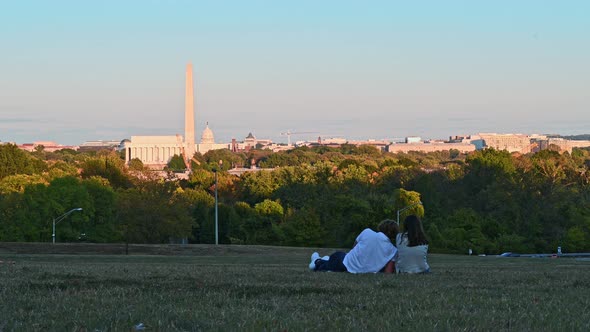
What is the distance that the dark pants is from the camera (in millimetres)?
16188

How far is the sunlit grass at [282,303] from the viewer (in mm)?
8164

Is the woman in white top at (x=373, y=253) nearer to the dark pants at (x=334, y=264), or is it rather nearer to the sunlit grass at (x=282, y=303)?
the dark pants at (x=334, y=264)

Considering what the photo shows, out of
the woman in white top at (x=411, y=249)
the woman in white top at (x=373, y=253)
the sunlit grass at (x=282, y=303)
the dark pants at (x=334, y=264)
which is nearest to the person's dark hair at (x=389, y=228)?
the woman in white top at (x=373, y=253)

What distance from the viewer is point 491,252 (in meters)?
70.7

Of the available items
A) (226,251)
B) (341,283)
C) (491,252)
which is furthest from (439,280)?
(491,252)

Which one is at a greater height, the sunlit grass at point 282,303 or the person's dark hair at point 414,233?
the person's dark hair at point 414,233

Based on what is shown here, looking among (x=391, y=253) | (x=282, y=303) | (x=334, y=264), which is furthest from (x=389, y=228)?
(x=282, y=303)

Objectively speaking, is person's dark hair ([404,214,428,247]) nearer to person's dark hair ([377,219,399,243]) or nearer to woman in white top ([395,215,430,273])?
woman in white top ([395,215,430,273])

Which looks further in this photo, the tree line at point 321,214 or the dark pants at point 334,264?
the tree line at point 321,214

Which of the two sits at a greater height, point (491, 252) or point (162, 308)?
point (162, 308)

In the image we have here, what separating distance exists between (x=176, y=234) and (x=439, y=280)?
61160 millimetres

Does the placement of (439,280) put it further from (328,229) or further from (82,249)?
(328,229)

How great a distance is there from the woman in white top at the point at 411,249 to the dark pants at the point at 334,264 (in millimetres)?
1005

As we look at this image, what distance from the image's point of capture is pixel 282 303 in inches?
385
